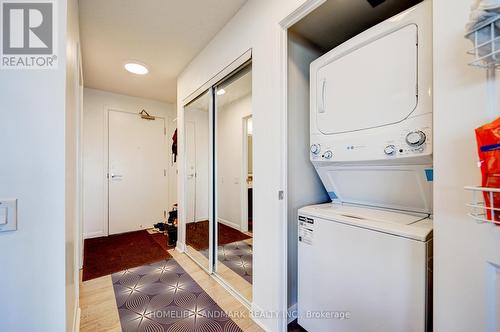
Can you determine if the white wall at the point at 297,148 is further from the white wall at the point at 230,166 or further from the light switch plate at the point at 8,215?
the light switch plate at the point at 8,215

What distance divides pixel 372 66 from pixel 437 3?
18.1 inches

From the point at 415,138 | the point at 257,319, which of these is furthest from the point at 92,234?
the point at 415,138

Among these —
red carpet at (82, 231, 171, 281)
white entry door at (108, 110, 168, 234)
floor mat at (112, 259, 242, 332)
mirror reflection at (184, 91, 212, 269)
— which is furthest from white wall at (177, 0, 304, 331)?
white entry door at (108, 110, 168, 234)

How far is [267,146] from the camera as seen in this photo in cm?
154

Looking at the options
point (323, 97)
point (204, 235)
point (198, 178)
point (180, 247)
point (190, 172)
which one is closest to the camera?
point (323, 97)

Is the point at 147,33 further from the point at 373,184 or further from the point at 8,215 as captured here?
the point at 373,184

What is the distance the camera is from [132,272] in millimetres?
2354

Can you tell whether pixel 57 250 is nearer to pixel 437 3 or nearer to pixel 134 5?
pixel 437 3

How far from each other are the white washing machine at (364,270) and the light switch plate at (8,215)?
140 centimetres

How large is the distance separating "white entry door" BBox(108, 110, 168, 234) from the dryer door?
11.2 feet

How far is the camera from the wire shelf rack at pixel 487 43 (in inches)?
21.7

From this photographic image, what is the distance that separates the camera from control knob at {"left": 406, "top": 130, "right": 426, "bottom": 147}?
3.31 feet

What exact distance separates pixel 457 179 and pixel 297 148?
42.4 inches

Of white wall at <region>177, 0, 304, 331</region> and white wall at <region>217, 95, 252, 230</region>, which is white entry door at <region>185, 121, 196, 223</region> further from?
white wall at <region>177, 0, 304, 331</region>
